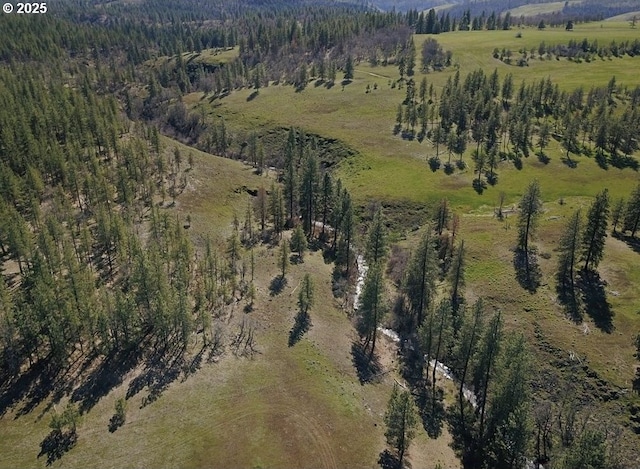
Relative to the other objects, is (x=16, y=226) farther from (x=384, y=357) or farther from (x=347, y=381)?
(x=384, y=357)

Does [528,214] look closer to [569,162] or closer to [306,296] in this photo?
[306,296]

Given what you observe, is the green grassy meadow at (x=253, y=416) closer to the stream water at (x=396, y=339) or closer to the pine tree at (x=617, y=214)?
the stream water at (x=396, y=339)

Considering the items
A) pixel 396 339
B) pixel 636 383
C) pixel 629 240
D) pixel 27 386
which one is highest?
pixel 629 240

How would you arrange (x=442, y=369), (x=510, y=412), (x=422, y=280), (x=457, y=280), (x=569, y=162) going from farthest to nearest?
(x=569, y=162) < (x=457, y=280) < (x=422, y=280) < (x=442, y=369) < (x=510, y=412)

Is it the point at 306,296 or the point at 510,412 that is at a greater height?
the point at 306,296

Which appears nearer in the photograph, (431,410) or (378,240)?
(431,410)

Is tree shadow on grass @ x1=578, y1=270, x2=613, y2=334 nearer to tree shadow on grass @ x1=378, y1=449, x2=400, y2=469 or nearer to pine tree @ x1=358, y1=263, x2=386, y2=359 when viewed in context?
pine tree @ x1=358, y1=263, x2=386, y2=359

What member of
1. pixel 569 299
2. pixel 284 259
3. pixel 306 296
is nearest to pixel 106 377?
pixel 306 296

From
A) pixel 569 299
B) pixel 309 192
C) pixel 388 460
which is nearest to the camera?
pixel 388 460

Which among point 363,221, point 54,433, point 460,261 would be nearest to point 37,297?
point 54,433
